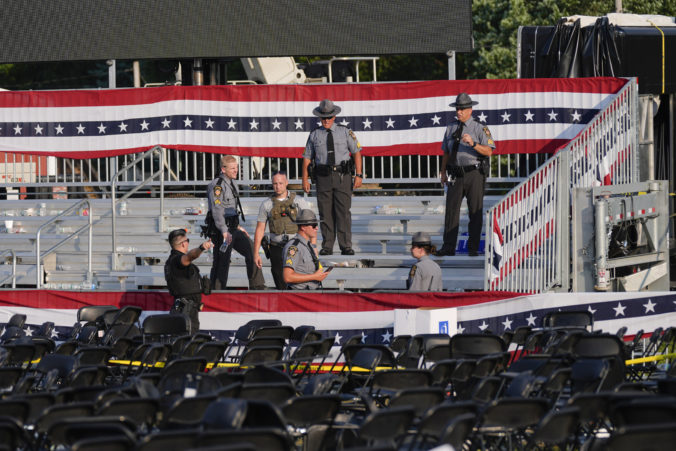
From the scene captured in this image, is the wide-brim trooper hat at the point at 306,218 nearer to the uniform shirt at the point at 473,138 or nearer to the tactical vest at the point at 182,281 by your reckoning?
the tactical vest at the point at 182,281

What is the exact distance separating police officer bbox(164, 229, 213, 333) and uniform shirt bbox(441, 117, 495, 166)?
3.46 m

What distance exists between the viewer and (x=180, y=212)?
1858 centimetres

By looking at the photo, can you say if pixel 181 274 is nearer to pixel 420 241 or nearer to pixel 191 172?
pixel 420 241

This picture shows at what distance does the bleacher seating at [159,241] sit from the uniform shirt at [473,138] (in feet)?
4.17

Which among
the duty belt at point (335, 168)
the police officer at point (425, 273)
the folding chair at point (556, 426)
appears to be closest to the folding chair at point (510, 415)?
the folding chair at point (556, 426)

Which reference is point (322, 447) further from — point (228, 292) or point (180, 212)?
point (180, 212)

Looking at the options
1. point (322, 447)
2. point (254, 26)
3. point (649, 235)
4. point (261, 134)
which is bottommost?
point (322, 447)

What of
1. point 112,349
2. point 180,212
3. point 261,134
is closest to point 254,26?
point 261,134

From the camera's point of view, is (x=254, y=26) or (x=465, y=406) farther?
(x=254, y=26)

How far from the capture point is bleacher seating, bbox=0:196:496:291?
52.6 ft

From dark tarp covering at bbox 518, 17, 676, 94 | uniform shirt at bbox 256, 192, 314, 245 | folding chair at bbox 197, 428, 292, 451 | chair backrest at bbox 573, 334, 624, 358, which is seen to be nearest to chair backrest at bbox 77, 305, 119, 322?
uniform shirt at bbox 256, 192, 314, 245

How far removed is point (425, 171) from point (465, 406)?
11.5m

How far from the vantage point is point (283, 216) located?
14312 millimetres

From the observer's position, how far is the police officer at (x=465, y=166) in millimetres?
15055
